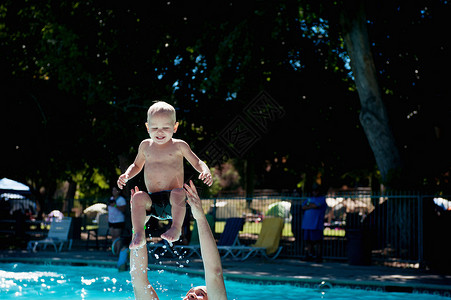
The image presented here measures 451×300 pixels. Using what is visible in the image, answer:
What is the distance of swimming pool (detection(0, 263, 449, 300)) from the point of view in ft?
35.1

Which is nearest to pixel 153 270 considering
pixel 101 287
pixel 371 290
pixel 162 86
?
pixel 101 287

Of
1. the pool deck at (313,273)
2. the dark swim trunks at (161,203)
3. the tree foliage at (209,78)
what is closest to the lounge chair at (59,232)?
the pool deck at (313,273)

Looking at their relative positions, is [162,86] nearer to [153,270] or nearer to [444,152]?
[153,270]

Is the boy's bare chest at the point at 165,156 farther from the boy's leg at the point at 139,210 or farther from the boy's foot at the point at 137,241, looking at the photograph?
the boy's foot at the point at 137,241

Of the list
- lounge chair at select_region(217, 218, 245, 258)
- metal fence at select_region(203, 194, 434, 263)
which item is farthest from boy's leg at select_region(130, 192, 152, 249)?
lounge chair at select_region(217, 218, 245, 258)

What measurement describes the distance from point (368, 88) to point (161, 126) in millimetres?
13572

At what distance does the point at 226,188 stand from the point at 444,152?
186 feet

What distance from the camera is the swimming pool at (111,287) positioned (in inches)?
421

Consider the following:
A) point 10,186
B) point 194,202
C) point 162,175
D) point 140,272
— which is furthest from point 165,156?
point 10,186

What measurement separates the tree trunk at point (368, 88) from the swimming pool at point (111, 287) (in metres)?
6.78

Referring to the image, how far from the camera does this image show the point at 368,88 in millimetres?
17188

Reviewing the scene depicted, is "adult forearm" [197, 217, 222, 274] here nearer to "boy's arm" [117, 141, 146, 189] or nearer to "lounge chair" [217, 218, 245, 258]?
"boy's arm" [117, 141, 146, 189]

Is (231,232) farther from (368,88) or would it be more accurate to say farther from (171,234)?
(171,234)

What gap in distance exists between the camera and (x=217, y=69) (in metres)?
17.0
